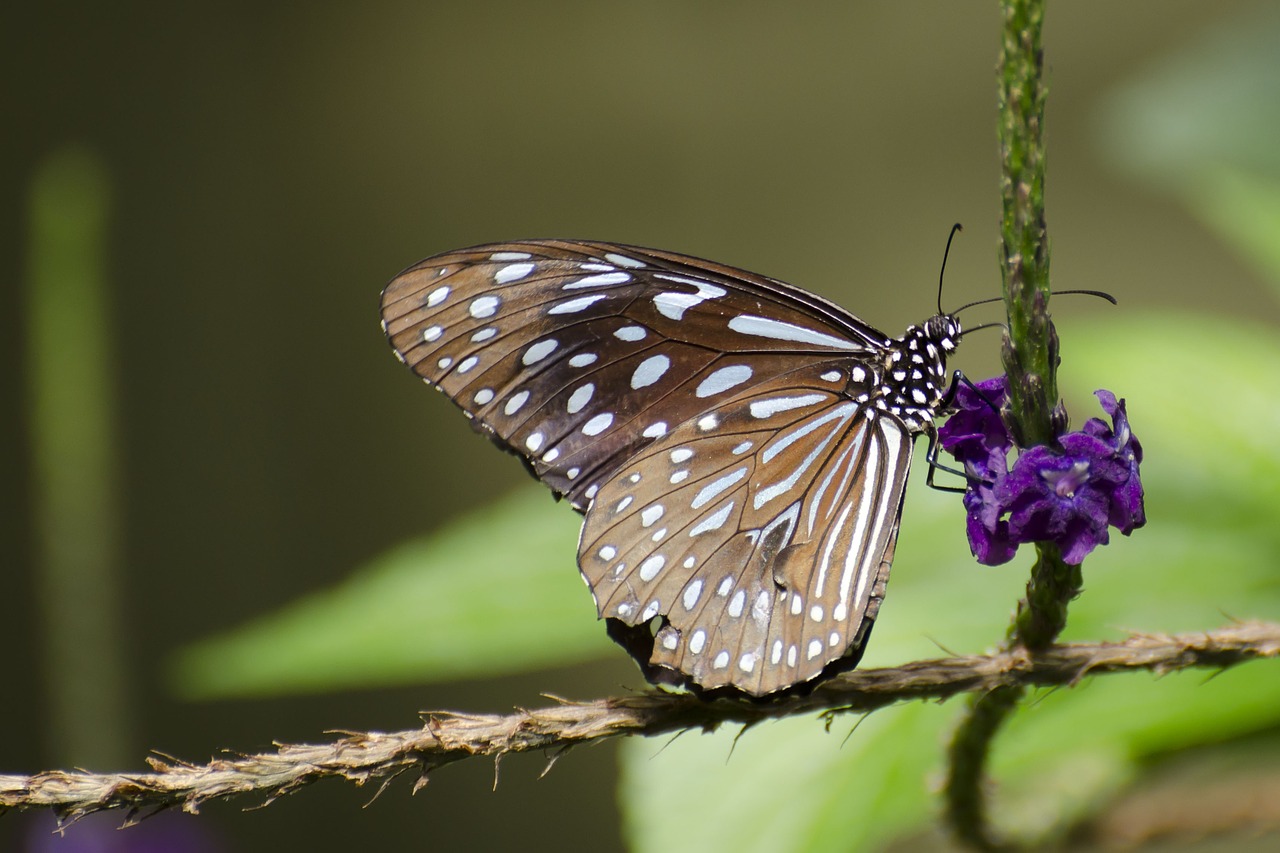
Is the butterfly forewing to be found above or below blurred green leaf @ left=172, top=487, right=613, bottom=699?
above

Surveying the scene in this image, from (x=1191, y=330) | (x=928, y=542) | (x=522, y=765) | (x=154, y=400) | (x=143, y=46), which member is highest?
(x=143, y=46)

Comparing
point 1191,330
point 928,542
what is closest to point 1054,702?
point 928,542

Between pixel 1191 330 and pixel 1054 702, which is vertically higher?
pixel 1191 330

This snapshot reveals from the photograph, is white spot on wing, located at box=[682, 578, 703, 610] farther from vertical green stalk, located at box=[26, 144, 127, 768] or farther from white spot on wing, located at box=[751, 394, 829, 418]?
vertical green stalk, located at box=[26, 144, 127, 768]

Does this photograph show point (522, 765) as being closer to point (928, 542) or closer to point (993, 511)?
point (928, 542)

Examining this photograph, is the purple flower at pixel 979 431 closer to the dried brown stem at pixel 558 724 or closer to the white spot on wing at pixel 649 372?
the dried brown stem at pixel 558 724

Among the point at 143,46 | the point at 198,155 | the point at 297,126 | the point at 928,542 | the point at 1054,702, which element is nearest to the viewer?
the point at 1054,702

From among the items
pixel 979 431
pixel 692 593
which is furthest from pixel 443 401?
pixel 979 431

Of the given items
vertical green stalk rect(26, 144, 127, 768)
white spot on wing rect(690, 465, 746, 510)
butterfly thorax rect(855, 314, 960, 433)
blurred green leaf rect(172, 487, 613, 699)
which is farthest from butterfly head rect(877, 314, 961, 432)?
vertical green stalk rect(26, 144, 127, 768)
